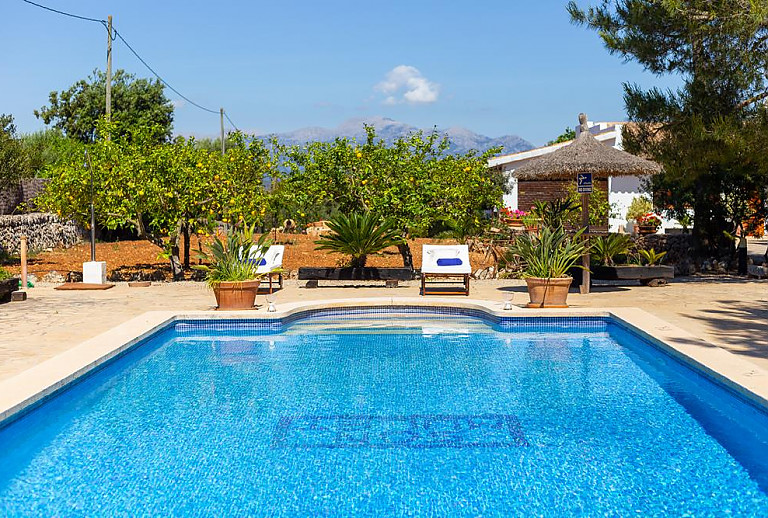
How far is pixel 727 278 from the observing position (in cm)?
1683

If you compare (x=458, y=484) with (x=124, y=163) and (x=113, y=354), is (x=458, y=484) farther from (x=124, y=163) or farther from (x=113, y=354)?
(x=124, y=163)

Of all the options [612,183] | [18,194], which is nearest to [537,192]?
[612,183]

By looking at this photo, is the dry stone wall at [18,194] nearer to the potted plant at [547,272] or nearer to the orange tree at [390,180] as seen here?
the orange tree at [390,180]

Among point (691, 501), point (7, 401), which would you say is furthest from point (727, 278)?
point (7, 401)

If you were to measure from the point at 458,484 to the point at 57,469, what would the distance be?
8.85 feet

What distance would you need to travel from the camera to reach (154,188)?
15.0 meters

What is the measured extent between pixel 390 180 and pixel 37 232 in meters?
13.0

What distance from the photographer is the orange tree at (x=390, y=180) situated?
52.0ft

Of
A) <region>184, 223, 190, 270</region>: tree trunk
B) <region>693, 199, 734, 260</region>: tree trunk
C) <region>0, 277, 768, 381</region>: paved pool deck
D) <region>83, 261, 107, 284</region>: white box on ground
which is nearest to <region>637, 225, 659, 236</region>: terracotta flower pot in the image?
<region>693, 199, 734, 260</region>: tree trunk

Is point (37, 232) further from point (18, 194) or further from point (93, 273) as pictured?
point (93, 273)

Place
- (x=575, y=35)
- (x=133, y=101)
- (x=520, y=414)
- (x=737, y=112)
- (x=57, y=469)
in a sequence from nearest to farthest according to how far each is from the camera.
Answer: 1. (x=57, y=469)
2. (x=520, y=414)
3. (x=737, y=112)
4. (x=575, y=35)
5. (x=133, y=101)

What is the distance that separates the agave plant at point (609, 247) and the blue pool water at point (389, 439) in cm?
607

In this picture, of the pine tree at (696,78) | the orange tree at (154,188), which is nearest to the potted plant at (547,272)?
the pine tree at (696,78)

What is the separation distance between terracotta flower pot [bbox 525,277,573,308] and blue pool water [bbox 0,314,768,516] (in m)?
2.32
